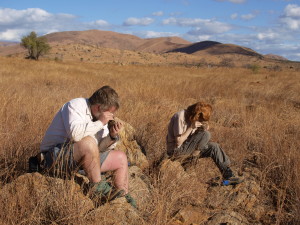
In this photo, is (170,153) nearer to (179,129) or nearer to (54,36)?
(179,129)

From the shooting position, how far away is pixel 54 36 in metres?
167

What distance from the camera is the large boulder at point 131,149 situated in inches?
174

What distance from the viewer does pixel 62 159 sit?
3000mm

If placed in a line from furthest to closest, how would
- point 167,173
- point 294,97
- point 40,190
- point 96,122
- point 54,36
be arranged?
1. point 54,36
2. point 294,97
3. point 167,173
4. point 96,122
5. point 40,190

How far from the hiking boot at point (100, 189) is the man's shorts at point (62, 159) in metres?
0.24

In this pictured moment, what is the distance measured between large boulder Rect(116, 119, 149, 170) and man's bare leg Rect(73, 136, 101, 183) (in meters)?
1.25

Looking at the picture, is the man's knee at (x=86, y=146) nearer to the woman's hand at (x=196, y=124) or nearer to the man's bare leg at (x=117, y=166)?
the man's bare leg at (x=117, y=166)

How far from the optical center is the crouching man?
309cm

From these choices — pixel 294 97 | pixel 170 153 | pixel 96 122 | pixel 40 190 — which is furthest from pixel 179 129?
pixel 294 97

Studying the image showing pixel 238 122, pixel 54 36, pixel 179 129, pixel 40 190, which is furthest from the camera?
pixel 54 36

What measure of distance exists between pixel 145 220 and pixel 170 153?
172 centimetres

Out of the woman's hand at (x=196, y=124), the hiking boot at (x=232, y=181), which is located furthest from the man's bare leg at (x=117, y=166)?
the hiking boot at (x=232, y=181)

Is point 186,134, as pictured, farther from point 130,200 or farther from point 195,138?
point 130,200

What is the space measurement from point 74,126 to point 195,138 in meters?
1.85
